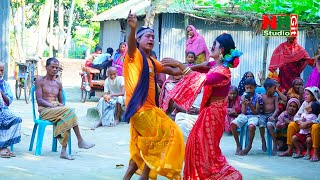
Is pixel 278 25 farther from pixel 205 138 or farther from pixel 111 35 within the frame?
pixel 111 35

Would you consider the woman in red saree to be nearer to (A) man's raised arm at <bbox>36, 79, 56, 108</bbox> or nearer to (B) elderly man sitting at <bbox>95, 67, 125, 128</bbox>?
(A) man's raised arm at <bbox>36, 79, 56, 108</bbox>

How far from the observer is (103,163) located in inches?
329

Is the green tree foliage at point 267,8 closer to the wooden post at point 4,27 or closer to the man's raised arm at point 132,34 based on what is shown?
the man's raised arm at point 132,34

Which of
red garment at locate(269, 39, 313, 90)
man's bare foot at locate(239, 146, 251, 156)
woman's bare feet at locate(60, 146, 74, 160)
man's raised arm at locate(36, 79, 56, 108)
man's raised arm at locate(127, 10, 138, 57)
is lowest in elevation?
man's bare foot at locate(239, 146, 251, 156)

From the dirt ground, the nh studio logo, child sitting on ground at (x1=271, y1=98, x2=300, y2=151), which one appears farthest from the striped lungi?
the nh studio logo

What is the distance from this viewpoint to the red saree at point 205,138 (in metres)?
6.19

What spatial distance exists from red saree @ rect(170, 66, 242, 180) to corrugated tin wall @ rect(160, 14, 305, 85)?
478 inches

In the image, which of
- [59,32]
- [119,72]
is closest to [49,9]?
[59,32]

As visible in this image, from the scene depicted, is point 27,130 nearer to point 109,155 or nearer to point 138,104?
point 109,155

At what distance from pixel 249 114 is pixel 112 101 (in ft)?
12.5

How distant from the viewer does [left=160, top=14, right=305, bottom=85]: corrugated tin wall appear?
18.4 m

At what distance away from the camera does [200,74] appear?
615cm

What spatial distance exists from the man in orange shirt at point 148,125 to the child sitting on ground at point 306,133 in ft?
10.7

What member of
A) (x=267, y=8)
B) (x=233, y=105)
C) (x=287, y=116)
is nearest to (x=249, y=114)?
(x=287, y=116)
